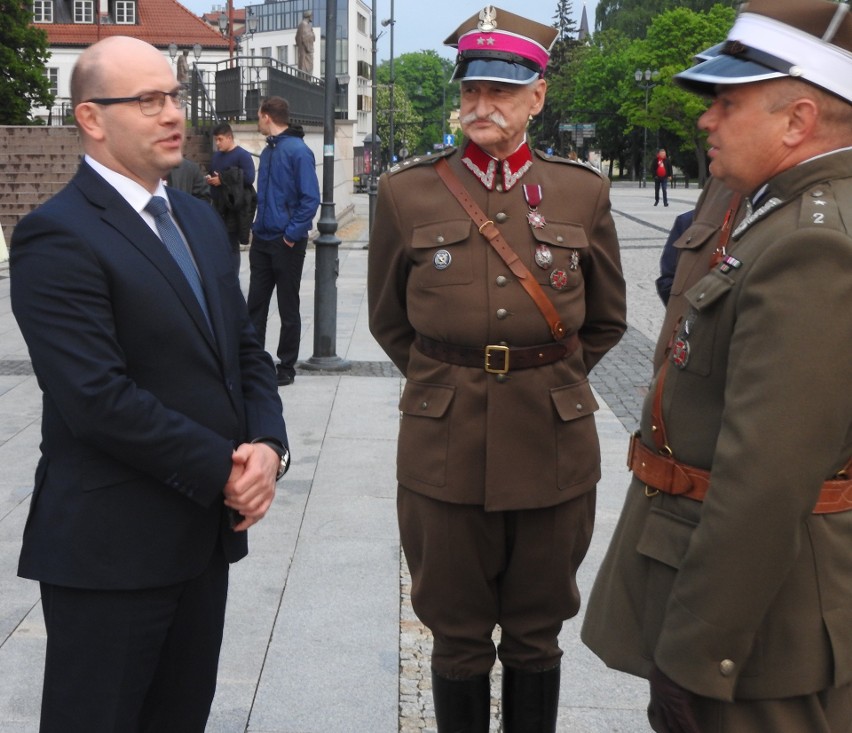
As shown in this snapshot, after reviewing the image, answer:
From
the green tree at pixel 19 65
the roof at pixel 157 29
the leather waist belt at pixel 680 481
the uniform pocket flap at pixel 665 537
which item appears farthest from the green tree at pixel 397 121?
the uniform pocket flap at pixel 665 537

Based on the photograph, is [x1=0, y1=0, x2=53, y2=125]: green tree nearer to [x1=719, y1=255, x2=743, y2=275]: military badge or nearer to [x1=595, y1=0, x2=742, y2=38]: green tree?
[x1=719, y1=255, x2=743, y2=275]: military badge

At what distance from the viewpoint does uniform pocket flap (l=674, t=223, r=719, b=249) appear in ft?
10.3

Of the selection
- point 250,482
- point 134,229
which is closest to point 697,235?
point 250,482

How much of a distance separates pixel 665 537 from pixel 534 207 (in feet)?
4.22

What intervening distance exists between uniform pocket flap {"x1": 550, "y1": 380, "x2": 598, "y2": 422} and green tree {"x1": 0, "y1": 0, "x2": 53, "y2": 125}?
4750cm

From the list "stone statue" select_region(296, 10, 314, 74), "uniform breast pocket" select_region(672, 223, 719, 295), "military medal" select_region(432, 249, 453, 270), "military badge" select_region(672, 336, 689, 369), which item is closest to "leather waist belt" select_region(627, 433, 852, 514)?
"military badge" select_region(672, 336, 689, 369)

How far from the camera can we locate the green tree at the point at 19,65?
4753cm

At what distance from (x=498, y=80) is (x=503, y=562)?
1.31m

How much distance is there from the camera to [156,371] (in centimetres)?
263

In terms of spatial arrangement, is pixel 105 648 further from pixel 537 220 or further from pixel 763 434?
pixel 537 220

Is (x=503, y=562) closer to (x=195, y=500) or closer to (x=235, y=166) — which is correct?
(x=195, y=500)

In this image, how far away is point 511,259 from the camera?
11.0 ft

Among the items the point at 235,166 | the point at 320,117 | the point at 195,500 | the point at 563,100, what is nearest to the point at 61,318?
the point at 195,500

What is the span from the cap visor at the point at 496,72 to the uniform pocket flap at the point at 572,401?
84 centimetres
